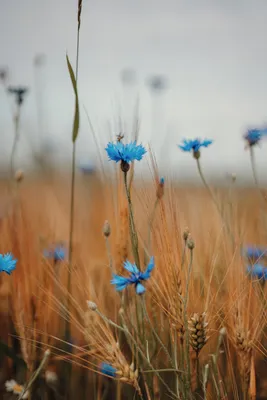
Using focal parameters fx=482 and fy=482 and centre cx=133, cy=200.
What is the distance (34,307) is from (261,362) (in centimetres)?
66

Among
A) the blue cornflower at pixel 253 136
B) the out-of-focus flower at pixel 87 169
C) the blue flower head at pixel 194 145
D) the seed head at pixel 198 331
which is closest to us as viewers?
the seed head at pixel 198 331

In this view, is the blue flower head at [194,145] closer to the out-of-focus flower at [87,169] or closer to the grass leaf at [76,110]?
the grass leaf at [76,110]

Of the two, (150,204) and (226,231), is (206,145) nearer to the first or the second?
(226,231)

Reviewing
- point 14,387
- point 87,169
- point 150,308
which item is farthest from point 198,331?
point 87,169

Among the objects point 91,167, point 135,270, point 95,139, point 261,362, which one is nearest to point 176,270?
point 135,270

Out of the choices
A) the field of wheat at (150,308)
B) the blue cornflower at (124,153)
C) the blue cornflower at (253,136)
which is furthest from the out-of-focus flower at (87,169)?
the blue cornflower at (124,153)

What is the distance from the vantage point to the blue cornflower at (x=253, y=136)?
1.38 m

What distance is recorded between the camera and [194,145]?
4.04 ft

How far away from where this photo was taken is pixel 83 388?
125 cm

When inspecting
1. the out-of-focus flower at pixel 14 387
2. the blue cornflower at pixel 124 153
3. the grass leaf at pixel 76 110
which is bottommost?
the out-of-focus flower at pixel 14 387

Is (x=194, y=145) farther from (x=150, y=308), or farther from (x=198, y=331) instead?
(x=198, y=331)

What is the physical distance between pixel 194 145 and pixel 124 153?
457 mm

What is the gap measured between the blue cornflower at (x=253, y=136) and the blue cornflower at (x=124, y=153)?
0.65 metres

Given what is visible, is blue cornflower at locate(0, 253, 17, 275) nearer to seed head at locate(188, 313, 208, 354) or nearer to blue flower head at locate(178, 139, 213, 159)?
Result: seed head at locate(188, 313, 208, 354)
